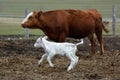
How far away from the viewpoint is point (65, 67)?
12727 mm

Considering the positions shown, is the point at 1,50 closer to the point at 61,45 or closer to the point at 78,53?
the point at 78,53

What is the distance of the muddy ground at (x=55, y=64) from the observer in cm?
1141

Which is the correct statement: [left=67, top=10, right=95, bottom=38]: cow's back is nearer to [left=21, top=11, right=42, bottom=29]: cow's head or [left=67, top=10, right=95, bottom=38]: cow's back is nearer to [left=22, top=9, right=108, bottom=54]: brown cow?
[left=22, top=9, right=108, bottom=54]: brown cow

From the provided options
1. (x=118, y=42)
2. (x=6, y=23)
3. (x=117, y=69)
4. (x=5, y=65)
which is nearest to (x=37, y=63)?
(x=5, y=65)

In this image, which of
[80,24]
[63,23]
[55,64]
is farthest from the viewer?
[80,24]

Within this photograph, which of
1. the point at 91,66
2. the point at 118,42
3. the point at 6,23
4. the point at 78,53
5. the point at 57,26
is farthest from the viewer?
the point at 6,23

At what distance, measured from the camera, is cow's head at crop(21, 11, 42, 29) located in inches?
548

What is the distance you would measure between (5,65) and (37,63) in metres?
0.93

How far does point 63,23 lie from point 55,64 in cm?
169

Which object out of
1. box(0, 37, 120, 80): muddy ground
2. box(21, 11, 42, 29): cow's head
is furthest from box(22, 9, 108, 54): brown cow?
box(0, 37, 120, 80): muddy ground

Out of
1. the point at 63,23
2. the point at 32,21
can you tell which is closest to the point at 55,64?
the point at 32,21

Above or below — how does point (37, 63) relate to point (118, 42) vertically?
above

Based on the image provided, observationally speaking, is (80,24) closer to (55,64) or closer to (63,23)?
(63,23)

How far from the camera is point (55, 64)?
13.3 m
